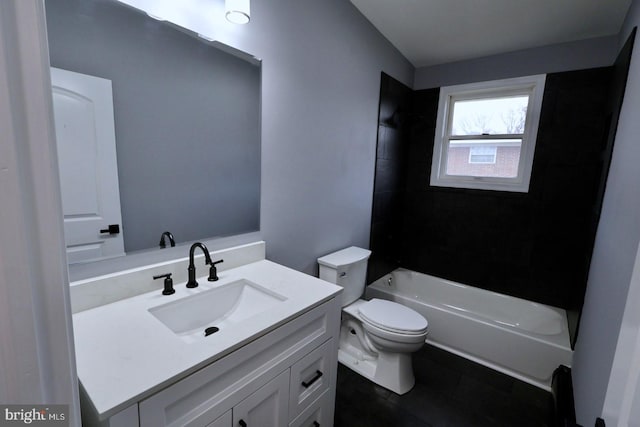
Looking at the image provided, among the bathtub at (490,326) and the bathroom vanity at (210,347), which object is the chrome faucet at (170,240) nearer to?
the bathroom vanity at (210,347)

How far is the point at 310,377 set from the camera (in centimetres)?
124

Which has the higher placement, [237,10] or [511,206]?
[237,10]

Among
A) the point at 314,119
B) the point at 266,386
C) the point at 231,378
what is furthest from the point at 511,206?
the point at 231,378

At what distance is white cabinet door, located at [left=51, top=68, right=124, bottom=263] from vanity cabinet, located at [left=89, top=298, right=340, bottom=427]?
2.06 feet

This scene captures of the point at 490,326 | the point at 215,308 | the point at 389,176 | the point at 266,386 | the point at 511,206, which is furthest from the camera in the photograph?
the point at 389,176

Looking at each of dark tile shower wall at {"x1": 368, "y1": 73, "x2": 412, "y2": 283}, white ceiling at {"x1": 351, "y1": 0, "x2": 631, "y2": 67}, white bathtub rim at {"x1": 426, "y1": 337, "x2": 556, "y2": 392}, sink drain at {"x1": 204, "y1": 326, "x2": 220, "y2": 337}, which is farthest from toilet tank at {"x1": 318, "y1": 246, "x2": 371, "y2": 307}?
white ceiling at {"x1": 351, "y1": 0, "x2": 631, "y2": 67}

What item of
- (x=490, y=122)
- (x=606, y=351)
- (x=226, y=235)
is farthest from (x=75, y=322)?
(x=490, y=122)

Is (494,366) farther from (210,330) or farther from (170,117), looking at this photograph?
(170,117)

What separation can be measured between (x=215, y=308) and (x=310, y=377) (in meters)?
0.51

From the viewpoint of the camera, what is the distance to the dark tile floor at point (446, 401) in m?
1.68

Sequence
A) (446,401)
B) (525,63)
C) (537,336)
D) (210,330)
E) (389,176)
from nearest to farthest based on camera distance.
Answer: (210,330)
(446,401)
(537,336)
(525,63)
(389,176)

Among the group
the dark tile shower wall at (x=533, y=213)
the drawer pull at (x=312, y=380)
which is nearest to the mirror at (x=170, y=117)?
the drawer pull at (x=312, y=380)

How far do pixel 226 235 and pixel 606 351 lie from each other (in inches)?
65.5

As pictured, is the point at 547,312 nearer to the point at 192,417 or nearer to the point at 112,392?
the point at 192,417
